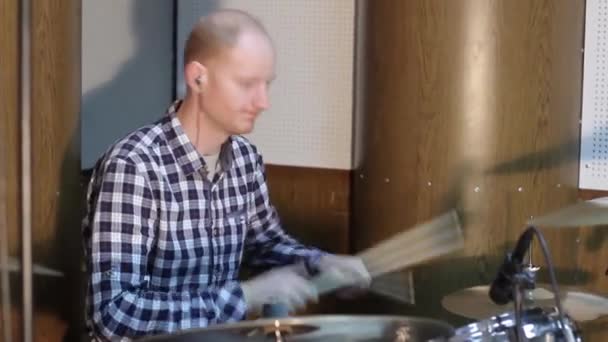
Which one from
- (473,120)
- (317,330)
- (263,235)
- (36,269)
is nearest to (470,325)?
(317,330)

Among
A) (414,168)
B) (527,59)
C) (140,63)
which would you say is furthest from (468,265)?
(140,63)

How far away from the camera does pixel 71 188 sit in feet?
9.04

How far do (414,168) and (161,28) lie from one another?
2.94 feet

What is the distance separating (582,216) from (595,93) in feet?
2.98

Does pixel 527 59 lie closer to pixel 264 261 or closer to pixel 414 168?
pixel 414 168

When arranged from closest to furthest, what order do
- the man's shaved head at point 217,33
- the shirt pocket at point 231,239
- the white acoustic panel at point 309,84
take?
the man's shaved head at point 217,33 < the shirt pocket at point 231,239 < the white acoustic panel at point 309,84

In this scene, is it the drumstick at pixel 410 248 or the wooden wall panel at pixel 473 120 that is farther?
the wooden wall panel at pixel 473 120

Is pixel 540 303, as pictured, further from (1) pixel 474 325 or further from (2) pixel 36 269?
(2) pixel 36 269

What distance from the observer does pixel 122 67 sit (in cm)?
314

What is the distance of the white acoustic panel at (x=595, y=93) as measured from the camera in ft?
9.36

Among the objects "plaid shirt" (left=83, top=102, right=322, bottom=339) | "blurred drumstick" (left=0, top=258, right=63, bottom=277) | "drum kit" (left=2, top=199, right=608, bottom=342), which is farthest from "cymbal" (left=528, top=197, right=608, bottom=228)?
"blurred drumstick" (left=0, top=258, right=63, bottom=277)

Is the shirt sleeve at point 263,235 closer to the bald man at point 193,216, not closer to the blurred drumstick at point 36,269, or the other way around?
the bald man at point 193,216

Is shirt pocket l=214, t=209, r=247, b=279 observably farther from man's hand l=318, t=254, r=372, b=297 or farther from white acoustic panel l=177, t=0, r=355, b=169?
white acoustic panel l=177, t=0, r=355, b=169

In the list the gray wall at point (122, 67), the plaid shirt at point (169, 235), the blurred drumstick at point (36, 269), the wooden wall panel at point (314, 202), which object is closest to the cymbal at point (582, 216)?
the plaid shirt at point (169, 235)
